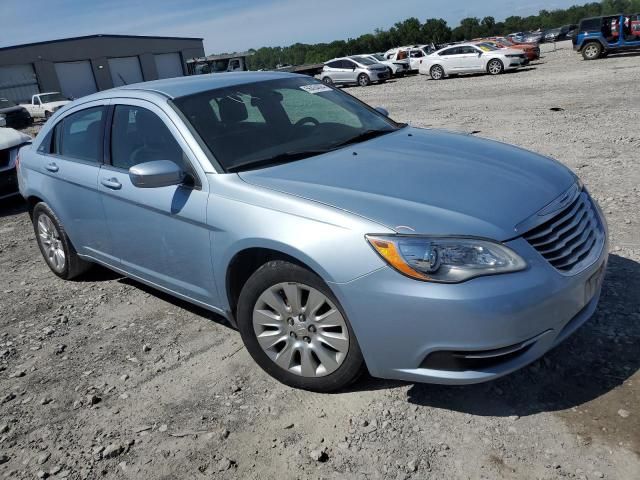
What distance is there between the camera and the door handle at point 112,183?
3.92m

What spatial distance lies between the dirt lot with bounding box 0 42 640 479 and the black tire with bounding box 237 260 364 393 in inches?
3.9

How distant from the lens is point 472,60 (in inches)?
1022

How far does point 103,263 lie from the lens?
449 cm

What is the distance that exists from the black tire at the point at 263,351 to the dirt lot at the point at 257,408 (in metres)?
0.10

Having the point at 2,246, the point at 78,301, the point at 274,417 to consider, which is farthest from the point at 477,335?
the point at 2,246

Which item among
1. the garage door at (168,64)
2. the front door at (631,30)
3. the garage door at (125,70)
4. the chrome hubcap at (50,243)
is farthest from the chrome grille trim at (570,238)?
the garage door at (168,64)

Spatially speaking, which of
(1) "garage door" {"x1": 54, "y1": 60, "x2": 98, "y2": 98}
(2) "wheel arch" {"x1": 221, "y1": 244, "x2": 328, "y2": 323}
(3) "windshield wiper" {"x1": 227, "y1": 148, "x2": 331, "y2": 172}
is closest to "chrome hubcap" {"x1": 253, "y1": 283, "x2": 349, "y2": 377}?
(2) "wheel arch" {"x1": 221, "y1": 244, "x2": 328, "y2": 323}

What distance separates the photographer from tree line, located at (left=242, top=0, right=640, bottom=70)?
79.1 metres

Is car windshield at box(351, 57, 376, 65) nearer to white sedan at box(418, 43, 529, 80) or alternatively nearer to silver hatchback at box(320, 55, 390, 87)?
silver hatchback at box(320, 55, 390, 87)

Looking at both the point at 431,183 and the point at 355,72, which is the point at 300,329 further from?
the point at 355,72

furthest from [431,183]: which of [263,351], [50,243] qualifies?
[50,243]

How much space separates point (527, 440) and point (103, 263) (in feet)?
10.8

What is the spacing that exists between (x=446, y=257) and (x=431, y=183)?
0.56 meters

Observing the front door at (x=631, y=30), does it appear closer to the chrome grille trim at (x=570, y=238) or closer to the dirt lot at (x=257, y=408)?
the dirt lot at (x=257, y=408)
